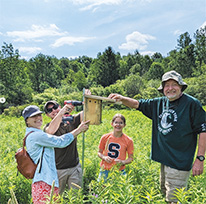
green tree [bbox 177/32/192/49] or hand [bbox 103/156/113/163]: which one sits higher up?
green tree [bbox 177/32/192/49]

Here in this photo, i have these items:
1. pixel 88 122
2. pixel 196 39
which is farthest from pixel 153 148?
pixel 196 39

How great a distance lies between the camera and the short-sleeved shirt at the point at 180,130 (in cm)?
271

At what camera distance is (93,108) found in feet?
9.53

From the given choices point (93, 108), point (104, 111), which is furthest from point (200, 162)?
point (104, 111)

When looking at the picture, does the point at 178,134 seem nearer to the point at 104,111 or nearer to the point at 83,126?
the point at 83,126

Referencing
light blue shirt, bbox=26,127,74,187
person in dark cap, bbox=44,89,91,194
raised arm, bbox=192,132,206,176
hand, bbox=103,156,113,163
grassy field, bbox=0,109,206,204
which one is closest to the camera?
grassy field, bbox=0,109,206,204

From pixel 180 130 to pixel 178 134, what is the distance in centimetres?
6

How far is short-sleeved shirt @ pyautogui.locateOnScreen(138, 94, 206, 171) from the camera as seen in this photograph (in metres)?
2.71

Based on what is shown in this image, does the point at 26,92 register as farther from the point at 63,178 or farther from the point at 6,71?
the point at 63,178

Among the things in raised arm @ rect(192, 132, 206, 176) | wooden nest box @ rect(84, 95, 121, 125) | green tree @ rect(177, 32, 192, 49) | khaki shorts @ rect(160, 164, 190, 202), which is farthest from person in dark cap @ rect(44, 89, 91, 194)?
green tree @ rect(177, 32, 192, 49)

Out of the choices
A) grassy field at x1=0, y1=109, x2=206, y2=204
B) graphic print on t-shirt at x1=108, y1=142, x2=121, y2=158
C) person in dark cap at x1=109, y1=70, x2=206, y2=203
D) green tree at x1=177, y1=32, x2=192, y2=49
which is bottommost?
grassy field at x1=0, y1=109, x2=206, y2=204

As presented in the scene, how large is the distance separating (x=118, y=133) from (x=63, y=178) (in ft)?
3.55

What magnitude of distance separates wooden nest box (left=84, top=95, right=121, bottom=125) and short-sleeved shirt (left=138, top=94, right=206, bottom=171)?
741 mm

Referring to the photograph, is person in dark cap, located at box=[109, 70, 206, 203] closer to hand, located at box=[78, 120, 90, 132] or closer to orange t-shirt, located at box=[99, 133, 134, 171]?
orange t-shirt, located at box=[99, 133, 134, 171]
